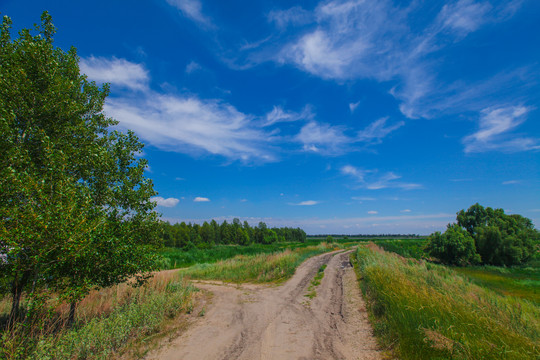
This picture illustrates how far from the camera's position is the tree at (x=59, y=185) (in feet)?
16.6

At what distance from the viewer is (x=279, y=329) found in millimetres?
7902

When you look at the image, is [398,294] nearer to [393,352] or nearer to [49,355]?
[393,352]

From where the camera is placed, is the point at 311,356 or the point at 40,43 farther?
the point at 40,43

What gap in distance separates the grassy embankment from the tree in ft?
3.10

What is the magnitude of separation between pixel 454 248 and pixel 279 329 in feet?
142

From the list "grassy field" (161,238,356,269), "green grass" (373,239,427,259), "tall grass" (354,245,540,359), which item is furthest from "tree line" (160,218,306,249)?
"tall grass" (354,245,540,359)

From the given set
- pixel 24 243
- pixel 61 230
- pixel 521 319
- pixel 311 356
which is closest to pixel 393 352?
pixel 311 356

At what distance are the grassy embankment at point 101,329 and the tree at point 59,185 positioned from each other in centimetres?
95

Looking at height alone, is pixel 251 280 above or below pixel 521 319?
below

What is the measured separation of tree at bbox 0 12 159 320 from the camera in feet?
16.6

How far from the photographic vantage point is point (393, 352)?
5.91 m

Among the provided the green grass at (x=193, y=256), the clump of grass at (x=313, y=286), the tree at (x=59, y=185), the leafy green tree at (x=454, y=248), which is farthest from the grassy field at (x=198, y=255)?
the leafy green tree at (x=454, y=248)

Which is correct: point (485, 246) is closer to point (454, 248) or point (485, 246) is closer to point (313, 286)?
point (454, 248)

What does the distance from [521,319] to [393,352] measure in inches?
138
